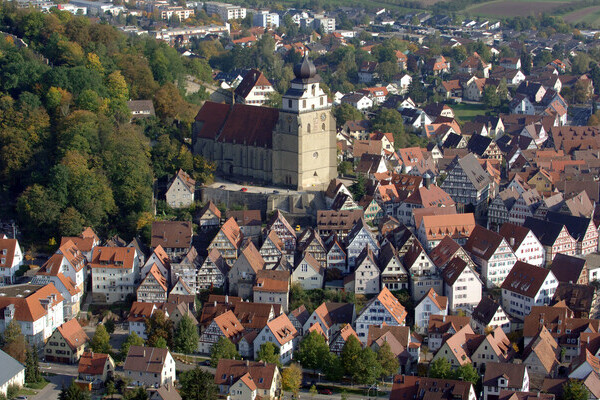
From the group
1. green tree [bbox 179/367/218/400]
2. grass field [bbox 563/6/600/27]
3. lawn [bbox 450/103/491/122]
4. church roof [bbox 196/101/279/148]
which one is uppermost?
grass field [bbox 563/6/600/27]

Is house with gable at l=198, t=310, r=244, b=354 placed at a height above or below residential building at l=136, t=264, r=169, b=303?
below

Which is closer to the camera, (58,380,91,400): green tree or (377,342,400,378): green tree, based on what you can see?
(58,380,91,400): green tree

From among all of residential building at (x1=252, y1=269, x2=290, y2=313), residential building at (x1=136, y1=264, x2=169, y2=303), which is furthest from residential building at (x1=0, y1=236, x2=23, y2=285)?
residential building at (x1=252, y1=269, x2=290, y2=313)

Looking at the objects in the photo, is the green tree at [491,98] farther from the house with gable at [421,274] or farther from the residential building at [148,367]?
the residential building at [148,367]

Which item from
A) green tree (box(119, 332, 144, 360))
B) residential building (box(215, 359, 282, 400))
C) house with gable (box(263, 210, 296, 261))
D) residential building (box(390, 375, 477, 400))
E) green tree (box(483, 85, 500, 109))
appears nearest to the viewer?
residential building (box(390, 375, 477, 400))

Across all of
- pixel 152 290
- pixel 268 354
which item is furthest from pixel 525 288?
pixel 152 290

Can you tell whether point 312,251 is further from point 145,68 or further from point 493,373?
point 145,68

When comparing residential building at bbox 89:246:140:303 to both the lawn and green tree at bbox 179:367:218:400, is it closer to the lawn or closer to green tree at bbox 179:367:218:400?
green tree at bbox 179:367:218:400

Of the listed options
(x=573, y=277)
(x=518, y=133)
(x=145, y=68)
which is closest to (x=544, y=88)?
(x=518, y=133)
